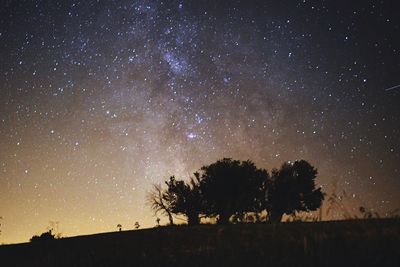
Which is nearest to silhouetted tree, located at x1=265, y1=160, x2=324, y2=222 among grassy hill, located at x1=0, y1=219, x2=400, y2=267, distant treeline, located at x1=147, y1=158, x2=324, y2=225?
distant treeline, located at x1=147, y1=158, x2=324, y2=225

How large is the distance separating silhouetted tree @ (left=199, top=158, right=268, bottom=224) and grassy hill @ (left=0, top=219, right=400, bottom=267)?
32.0 metres

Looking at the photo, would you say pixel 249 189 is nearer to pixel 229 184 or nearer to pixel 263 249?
pixel 229 184

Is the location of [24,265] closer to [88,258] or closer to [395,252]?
[88,258]

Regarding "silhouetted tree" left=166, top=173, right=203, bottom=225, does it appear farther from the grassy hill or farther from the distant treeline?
the grassy hill

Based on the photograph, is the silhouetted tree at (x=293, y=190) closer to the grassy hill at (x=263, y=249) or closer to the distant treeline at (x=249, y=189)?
the distant treeline at (x=249, y=189)

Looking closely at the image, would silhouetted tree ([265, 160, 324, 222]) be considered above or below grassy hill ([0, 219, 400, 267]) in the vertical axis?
above

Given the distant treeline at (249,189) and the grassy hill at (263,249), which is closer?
the grassy hill at (263,249)

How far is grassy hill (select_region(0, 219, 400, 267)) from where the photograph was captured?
16.5 ft

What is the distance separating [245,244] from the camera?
23.9 feet

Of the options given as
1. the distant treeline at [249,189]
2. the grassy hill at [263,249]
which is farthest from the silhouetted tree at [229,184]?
the grassy hill at [263,249]

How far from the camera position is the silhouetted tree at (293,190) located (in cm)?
4216

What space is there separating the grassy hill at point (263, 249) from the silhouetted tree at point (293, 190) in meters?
32.8

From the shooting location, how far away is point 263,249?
6.46 meters

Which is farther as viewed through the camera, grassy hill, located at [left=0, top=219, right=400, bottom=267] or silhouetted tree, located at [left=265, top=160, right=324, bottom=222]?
silhouetted tree, located at [left=265, top=160, right=324, bottom=222]
